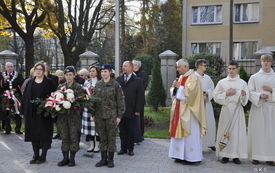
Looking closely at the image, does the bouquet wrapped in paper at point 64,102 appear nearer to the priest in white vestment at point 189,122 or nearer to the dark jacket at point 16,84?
the priest in white vestment at point 189,122

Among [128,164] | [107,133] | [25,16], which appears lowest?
[128,164]

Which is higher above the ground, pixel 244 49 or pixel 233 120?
pixel 244 49

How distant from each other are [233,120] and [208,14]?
19.8 meters

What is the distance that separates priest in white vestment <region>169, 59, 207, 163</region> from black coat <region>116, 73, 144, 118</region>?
1064 millimetres

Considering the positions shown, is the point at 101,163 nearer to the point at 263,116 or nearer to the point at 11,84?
the point at 263,116

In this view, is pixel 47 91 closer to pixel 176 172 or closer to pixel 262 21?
pixel 176 172

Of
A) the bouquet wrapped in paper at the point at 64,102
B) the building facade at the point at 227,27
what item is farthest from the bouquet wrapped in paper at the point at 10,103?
the building facade at the point at 227,27

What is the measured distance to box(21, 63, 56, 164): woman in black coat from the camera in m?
6.39

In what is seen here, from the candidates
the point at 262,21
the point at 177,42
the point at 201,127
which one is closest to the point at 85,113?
Result: the point at 201,127

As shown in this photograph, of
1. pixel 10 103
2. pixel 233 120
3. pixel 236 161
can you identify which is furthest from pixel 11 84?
pixel 236 161

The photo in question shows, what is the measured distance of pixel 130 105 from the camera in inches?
283

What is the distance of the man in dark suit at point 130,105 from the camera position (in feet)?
23.6

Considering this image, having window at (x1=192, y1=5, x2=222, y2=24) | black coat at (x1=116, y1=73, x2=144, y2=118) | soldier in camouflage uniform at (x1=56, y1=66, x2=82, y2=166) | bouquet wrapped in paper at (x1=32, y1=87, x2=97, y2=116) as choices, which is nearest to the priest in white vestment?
black coat at (x1=116, y1=73, x2=144, y2=118)

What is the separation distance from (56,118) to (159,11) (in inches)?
1197
